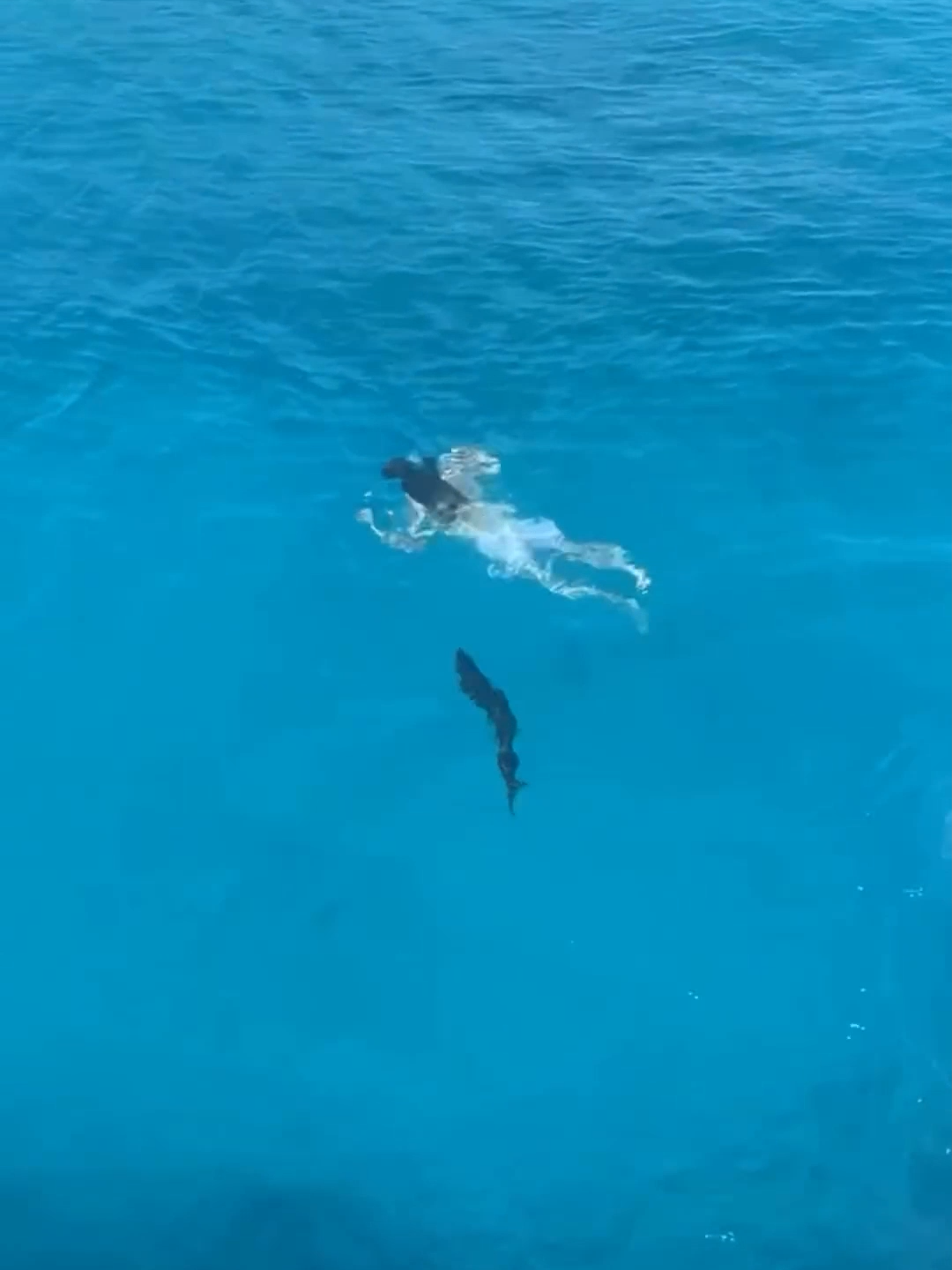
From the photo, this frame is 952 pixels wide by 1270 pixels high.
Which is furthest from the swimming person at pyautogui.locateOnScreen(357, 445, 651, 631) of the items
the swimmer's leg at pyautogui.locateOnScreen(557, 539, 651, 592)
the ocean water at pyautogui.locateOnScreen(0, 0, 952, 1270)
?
the ocean water at pyautogui.locateOnScreen(0, 0, 952, 1270)

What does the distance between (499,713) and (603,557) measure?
206 inches

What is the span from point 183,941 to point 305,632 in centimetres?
751

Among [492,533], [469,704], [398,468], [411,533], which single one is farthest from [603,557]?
[398,468]

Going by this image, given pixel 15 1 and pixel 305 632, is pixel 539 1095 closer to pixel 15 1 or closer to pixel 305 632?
pixel 305 632

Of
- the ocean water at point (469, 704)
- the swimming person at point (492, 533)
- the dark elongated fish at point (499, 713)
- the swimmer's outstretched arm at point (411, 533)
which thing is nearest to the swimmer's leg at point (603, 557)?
the swimming person at point (492, 533)

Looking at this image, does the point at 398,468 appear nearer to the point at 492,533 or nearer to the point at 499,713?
the point at 492,533

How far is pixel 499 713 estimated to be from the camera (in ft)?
94.2

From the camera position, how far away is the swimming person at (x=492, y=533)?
31.8 meters

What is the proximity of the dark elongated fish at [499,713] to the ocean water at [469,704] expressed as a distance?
0.54m

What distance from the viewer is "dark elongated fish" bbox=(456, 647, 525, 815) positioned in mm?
28266

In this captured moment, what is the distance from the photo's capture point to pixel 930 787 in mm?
28125

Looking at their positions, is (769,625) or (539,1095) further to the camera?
(769,625)

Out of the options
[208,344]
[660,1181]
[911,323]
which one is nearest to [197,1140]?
[660,1181]

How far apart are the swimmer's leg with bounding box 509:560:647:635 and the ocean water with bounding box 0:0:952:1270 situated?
0.25m
